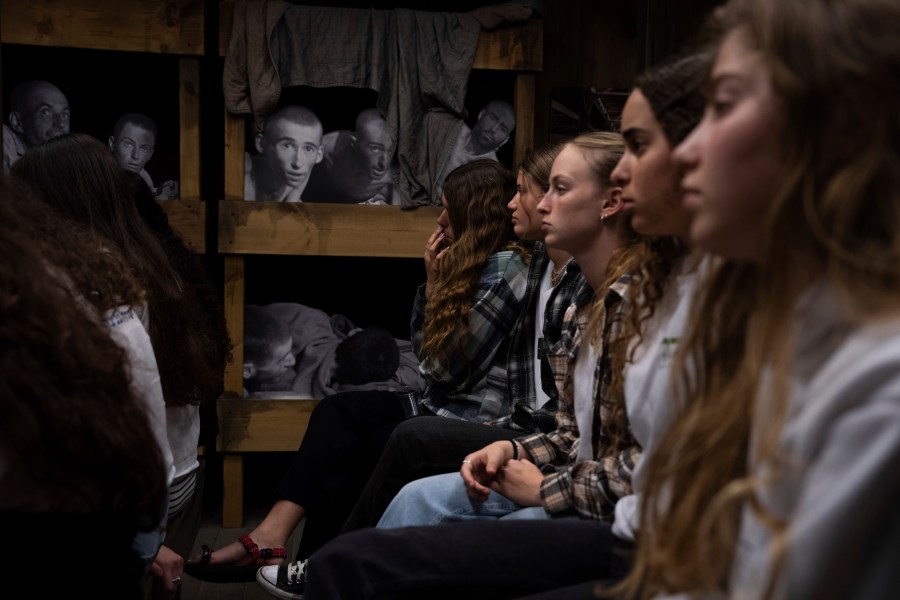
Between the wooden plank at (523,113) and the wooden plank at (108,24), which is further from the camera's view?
the wooden plank at (523,113)

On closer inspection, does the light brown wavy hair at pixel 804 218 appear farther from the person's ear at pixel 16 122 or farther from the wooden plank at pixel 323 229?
the person's ear at pixel 16 122

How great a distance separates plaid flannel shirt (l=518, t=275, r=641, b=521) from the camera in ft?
5.32

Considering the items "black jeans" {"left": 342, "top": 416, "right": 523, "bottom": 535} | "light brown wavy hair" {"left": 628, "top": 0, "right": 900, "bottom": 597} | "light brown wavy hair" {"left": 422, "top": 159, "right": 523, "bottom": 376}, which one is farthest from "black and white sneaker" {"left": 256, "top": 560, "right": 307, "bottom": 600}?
"light brown wavy hair" {"left": 628, "top": 0, "right": 900, "bottom": 597}

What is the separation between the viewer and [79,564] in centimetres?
129

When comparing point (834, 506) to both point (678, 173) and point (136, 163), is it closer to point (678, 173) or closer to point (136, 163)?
point (678, 173)

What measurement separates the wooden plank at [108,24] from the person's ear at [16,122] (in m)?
0.24

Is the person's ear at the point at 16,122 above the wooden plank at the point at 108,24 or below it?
below

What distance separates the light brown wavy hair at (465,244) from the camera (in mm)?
2688

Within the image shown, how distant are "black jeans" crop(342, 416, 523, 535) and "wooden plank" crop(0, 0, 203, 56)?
1.70 m

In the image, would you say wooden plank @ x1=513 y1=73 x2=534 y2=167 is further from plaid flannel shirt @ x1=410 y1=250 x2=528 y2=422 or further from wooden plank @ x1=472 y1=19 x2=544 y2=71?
plaid flannel shirt @ x1=410 y1=250 x2=528 y2=422

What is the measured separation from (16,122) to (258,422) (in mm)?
1268

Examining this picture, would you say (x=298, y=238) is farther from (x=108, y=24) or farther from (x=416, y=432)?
(x=416, y=432)

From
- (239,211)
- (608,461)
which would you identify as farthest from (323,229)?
(608,461)

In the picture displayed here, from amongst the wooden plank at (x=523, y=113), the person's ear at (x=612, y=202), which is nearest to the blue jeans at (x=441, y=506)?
the person's ear at (x=612, y=202)
